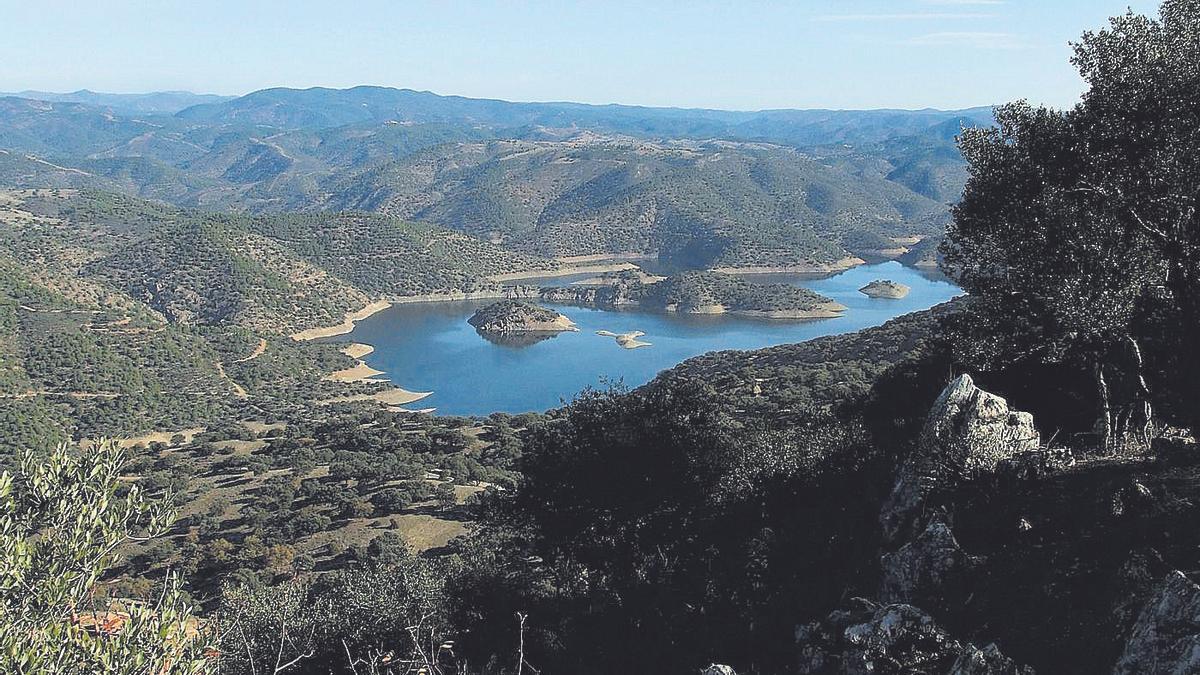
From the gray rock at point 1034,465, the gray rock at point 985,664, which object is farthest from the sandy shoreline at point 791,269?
the gray rock at point 985,664

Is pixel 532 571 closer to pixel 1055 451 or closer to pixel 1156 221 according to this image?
pixel 1055 451

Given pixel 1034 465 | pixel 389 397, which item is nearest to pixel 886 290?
pixel 389 397

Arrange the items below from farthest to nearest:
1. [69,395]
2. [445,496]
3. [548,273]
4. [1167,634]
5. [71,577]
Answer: [548,273]
[69,395]
[445,496]
[71,577]
[1167,634]

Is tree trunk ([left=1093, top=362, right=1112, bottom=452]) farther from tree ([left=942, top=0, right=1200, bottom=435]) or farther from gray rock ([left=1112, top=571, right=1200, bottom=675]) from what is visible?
gray rock ([left=1112, top=571, right=1200, bottom=675])

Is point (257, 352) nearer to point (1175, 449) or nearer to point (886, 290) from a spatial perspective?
point (1175, 449)

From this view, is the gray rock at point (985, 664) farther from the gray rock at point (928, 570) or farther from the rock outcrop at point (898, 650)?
the gray rock at point (928, 570)

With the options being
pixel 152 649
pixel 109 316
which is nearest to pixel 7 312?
pixel 109 316
